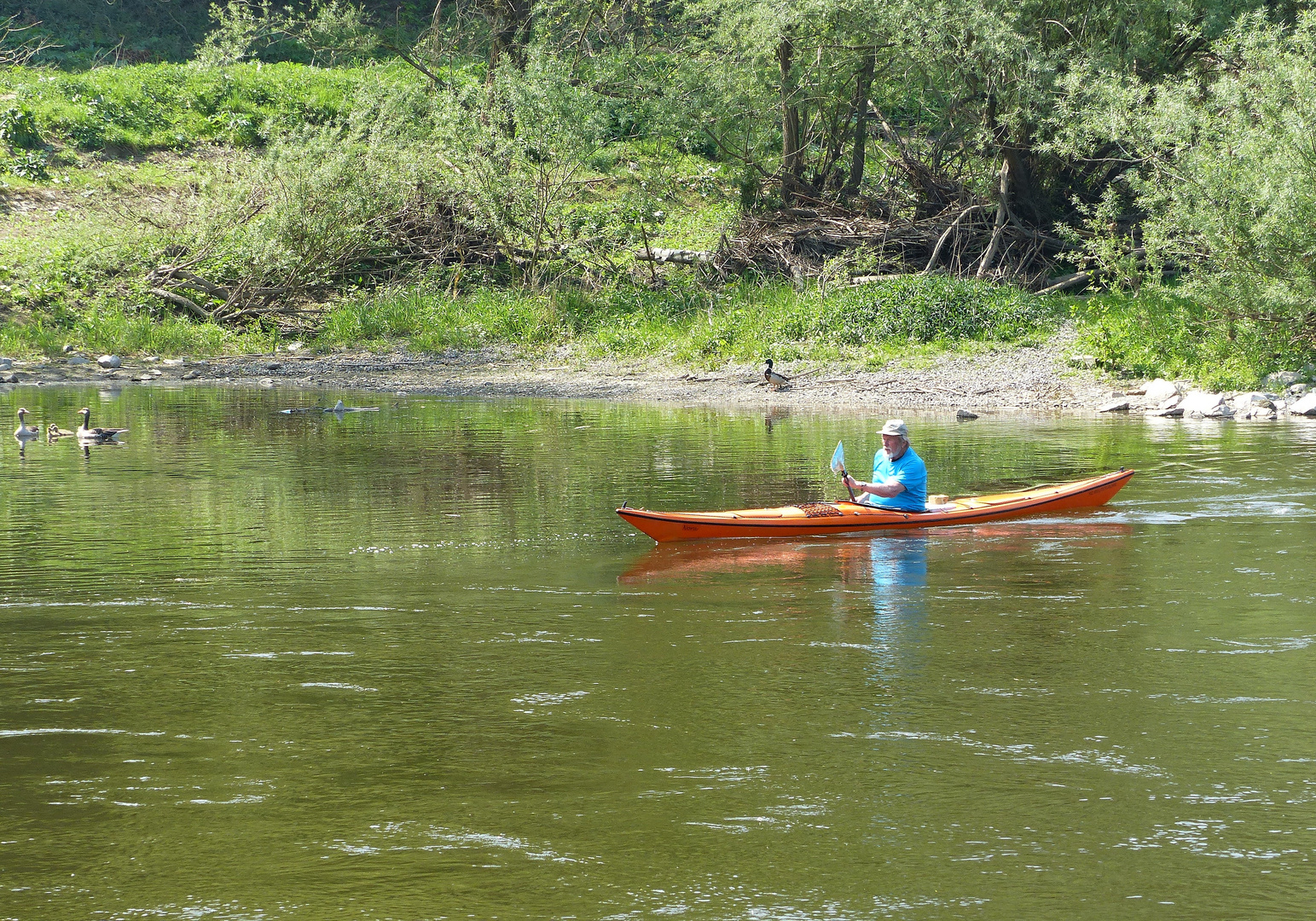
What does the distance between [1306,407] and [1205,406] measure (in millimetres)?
1193

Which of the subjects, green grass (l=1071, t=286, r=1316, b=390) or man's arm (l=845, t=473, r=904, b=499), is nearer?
man's arm (l=845, t=473, r=904, b=499)

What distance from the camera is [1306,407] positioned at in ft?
58.3

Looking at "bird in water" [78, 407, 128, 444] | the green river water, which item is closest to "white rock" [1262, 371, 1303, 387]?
the green river water

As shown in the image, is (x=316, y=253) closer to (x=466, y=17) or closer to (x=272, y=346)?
(x=272, y=346)

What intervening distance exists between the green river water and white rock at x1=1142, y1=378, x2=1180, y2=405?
284 inches

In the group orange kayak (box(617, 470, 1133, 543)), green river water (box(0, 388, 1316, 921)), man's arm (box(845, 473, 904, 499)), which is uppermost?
man's arm (box(845, 473, 904, 499))

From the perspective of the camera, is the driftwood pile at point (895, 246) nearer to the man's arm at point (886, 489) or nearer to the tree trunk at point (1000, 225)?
the tree trunk at point (1000, 225)

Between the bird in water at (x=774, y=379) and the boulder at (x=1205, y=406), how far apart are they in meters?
5.73

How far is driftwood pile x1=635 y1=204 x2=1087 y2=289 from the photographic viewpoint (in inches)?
934

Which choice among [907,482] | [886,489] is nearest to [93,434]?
[886,489]

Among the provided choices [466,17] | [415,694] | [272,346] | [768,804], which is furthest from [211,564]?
[466,17]

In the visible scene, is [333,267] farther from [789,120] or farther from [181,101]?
[789,120]

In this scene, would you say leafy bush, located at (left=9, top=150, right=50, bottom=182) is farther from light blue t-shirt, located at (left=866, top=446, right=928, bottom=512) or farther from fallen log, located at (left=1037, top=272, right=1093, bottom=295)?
light blue t-shirt, located at (left=866, top=446, right=928, bottom=512)

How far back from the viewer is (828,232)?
81.6 ft
